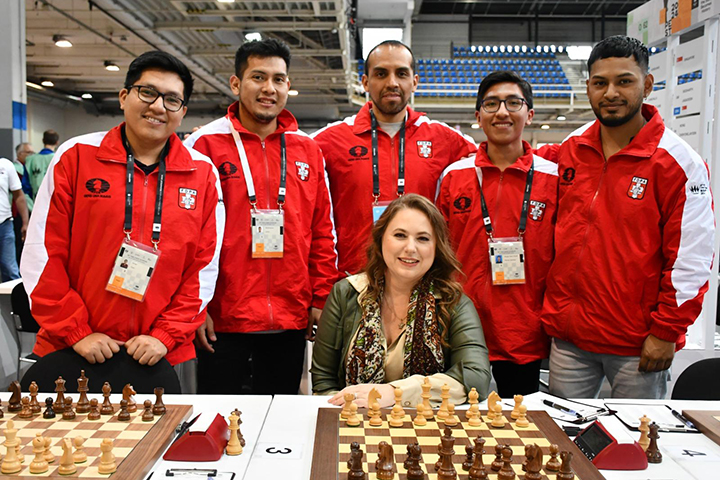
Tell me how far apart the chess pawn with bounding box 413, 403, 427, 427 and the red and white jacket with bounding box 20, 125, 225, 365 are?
3.71 ft

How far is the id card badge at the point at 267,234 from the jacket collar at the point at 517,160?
3.33ft

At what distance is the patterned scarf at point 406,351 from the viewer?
2361mm

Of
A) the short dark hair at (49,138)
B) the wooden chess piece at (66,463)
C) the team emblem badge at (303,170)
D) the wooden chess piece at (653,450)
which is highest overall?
the short dark hair at (49,138)

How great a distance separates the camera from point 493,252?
277cm

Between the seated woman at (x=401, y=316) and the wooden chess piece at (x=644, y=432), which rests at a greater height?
the seated woman at (x=401, y=316)

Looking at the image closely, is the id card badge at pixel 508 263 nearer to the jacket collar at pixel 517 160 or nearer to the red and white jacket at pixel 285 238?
the jacket collar at pixel 517 160

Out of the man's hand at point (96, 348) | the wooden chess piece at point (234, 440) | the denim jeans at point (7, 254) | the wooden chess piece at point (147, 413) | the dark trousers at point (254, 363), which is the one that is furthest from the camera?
the denim jeans at point (7, 254)

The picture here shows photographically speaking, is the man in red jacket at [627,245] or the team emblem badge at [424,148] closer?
the man in red jacket at [627,245]

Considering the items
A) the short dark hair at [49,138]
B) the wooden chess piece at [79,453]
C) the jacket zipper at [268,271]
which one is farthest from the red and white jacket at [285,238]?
the short dark hair at [49,138]

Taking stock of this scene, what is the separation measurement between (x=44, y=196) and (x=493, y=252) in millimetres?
1987

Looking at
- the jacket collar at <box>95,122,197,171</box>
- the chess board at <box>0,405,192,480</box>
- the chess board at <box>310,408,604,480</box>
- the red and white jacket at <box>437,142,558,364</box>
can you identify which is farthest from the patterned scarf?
the jacket collar at <box>95,122,197,171</box>

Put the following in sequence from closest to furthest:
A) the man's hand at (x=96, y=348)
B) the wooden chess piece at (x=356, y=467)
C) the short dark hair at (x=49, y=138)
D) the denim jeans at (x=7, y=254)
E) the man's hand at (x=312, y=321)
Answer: the wooden chess piece at (x=356, y=467) → the man's hand at (x=96, y=348) → the man's hand at (x=312, y=321) → the denim jeans at (x=7, y=254) → the short dark hair at (x=49, y=138)

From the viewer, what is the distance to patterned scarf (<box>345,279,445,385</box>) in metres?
2.36

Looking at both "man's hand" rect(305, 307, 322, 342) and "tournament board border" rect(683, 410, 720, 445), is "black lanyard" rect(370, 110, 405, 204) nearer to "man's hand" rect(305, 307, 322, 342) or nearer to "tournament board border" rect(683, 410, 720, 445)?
"man's hand" rect(305, 307, 322, 342)
